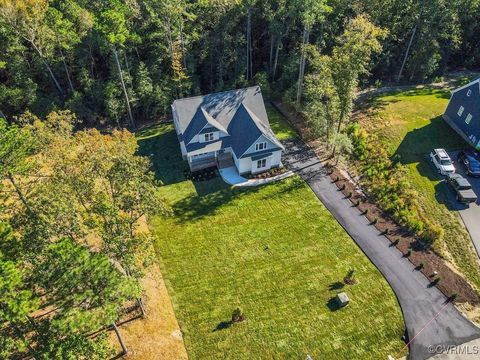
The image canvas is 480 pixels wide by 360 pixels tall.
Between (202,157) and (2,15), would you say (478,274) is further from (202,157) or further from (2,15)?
(2,15)

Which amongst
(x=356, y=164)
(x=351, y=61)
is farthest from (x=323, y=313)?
(x=351, y=61)

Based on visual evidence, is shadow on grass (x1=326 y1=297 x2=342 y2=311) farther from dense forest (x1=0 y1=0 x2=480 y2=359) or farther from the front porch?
the front porch

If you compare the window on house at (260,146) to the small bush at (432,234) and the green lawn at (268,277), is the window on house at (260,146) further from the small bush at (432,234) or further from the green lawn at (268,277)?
the small bush at (432,234)

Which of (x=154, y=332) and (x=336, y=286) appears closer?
(x=154, y=332)

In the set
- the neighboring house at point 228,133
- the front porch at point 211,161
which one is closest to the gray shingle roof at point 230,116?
the neighboring house at point 228,133

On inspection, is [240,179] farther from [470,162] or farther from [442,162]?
[470,162]

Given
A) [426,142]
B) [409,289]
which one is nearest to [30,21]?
[409,289]
